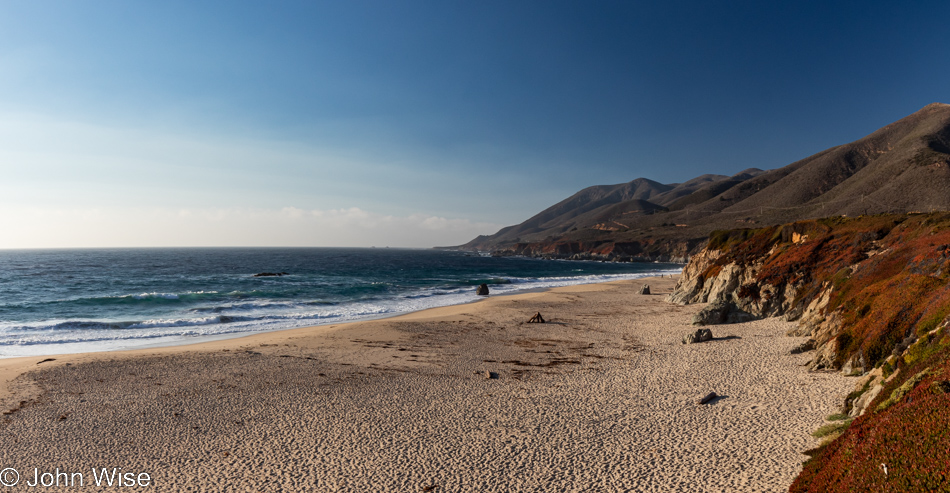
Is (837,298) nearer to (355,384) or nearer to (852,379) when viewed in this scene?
(852,379)

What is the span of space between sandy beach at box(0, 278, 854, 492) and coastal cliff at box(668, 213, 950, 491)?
1240mm

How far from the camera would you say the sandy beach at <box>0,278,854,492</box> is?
7469mm

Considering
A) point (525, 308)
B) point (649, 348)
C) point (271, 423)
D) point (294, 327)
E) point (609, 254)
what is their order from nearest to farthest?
point (271, 423) < point (649, 348) < point (294, 327) < point (525, 308) < point (609, 254)

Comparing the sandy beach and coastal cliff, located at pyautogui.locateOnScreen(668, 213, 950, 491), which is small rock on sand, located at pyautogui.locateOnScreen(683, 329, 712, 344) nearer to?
the sandy beach

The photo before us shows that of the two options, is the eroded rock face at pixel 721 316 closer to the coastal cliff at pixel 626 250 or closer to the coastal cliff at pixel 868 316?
the coastal cliff at pixel 868 316

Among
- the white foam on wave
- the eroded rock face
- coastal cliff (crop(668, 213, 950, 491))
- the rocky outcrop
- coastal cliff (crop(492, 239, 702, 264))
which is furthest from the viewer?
coastal cliff (crop(492, 239, 702, 264))

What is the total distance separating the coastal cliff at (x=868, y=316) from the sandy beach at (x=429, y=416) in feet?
4.07

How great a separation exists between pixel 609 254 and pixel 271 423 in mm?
127891

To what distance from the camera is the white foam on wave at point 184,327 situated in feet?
68.4

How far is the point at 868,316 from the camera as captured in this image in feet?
36.6

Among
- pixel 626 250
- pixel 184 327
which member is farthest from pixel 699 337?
pixel 626 250

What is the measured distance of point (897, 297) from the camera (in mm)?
10695

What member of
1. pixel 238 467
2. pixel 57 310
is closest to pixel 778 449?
pixel 238 467

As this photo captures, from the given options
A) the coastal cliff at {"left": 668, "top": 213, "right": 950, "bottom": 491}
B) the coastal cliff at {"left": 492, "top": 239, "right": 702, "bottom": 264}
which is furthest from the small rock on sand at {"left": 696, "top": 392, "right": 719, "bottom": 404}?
the coastal cliff at {"left": 492, "top": 239, "right": 702, "bottom": 264}
